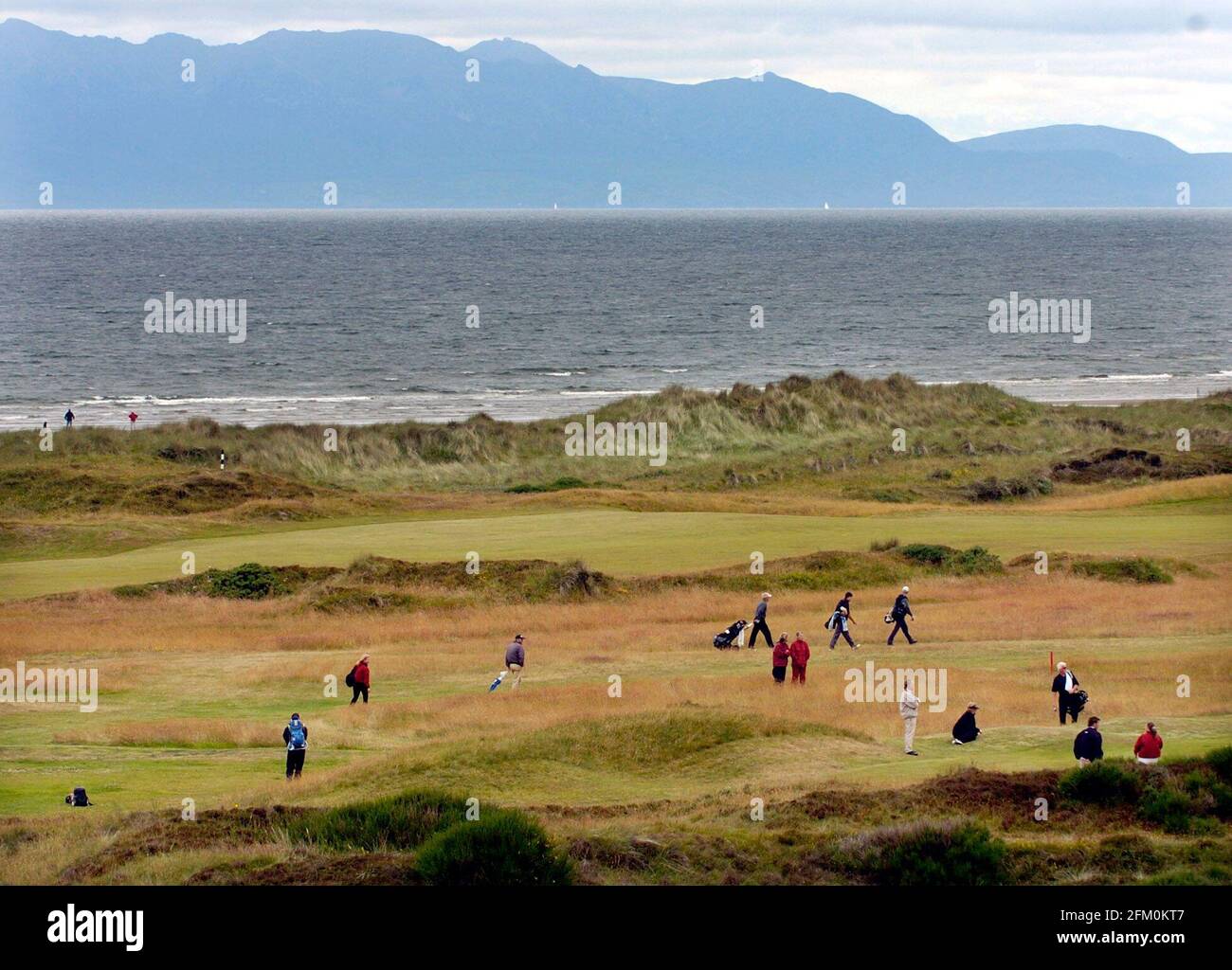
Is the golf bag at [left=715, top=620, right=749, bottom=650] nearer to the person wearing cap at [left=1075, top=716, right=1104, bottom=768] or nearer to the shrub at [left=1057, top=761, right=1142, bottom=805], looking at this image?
the person wearing cap at [left=1075, top=716, right=1104, bottom=768]

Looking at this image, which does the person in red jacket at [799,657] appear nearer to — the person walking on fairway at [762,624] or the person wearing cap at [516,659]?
the person walking on fairway at [762,624]

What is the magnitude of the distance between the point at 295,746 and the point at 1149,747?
14.4m

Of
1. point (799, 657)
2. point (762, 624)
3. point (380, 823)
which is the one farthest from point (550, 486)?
point (380, 823)

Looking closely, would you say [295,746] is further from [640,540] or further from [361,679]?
[640,540]

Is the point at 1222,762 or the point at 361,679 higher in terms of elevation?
the point at 361,679

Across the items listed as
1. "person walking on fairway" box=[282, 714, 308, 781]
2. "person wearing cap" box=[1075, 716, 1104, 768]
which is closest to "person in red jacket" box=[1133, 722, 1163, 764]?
"person wearing cap" box=[1075, 716, 1104, 768]

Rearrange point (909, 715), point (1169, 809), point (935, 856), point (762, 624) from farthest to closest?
point (762, 624)
point (909, 715)
point (1169, 809)
point (935, 856)

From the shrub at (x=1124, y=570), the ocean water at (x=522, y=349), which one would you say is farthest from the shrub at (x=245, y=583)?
the ocean water at (x=522, y=349)

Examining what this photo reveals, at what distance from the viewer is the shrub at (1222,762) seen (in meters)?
24.7

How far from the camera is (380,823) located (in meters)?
23.3

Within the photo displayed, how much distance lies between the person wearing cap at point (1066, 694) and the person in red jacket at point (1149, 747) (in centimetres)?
391
